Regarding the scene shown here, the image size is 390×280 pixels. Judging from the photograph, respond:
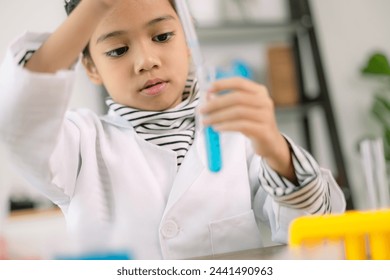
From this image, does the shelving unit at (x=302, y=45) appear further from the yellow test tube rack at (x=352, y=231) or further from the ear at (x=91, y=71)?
the yellow test tube rack at (x=352, y=231)

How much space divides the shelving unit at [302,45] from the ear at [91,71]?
0.29 m

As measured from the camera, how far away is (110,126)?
0.55m

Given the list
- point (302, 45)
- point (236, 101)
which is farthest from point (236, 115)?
point (302, 45)

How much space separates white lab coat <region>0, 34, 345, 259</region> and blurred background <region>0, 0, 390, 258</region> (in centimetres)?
23

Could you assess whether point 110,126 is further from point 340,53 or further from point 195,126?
point 340,53

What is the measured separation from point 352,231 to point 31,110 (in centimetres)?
25

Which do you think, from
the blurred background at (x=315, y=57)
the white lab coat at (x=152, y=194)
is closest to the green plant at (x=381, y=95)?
the blurred background at (x=315, y=57)

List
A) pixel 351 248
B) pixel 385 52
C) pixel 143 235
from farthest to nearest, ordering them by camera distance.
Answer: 1. pixel 385 52
2. pixel 143 235
3. pixel 351 248

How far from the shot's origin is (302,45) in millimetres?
1000

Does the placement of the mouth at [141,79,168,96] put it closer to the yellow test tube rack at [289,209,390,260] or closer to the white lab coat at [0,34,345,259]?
the white lab coat at [0,34,345,259]

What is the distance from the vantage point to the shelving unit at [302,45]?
2.84 feet

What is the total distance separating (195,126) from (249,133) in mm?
142

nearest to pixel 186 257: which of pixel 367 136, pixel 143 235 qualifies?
pixel 143 235

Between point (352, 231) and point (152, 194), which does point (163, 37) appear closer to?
point (152, 194)
